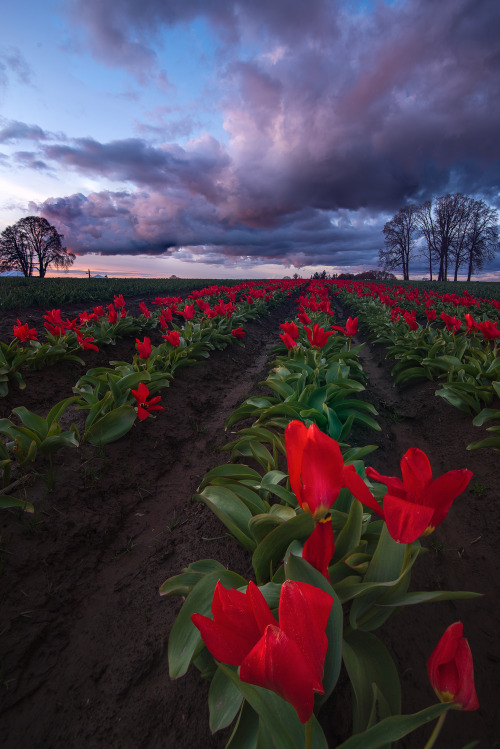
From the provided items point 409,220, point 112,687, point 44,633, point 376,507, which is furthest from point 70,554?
point 409,220

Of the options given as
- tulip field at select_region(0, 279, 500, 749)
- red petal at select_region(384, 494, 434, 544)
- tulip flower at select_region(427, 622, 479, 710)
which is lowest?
tulip field at select_region(0, 279, 500, 749)

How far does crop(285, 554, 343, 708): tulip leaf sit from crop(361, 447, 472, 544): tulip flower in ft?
0.78

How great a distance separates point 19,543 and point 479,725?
7.49ft

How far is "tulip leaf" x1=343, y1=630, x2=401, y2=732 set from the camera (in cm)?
91

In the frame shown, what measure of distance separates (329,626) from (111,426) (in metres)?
2.57

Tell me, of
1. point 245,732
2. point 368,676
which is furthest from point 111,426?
point 368,676

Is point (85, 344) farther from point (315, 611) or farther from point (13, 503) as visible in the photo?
point (315, 611)

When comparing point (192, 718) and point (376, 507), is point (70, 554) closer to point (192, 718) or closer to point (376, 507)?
point (192, 718)

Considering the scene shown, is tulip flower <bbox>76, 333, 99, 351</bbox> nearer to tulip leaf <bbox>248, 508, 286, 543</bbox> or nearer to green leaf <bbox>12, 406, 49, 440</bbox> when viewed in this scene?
green leaf <bbox>12, 406, 49, 440</bbox>

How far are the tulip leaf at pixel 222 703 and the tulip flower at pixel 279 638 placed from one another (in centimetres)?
59

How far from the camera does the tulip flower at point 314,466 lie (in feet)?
2.75

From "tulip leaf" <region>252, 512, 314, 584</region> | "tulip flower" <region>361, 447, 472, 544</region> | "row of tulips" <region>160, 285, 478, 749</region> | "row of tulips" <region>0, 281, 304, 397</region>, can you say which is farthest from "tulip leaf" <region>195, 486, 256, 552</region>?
"row of tulips" <region>0, 281, 304, 397</region>

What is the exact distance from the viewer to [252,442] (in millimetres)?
2344

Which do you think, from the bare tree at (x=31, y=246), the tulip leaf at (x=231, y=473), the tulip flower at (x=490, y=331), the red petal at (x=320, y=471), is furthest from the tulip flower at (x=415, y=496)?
the bare tree at (x=31, y=246)
